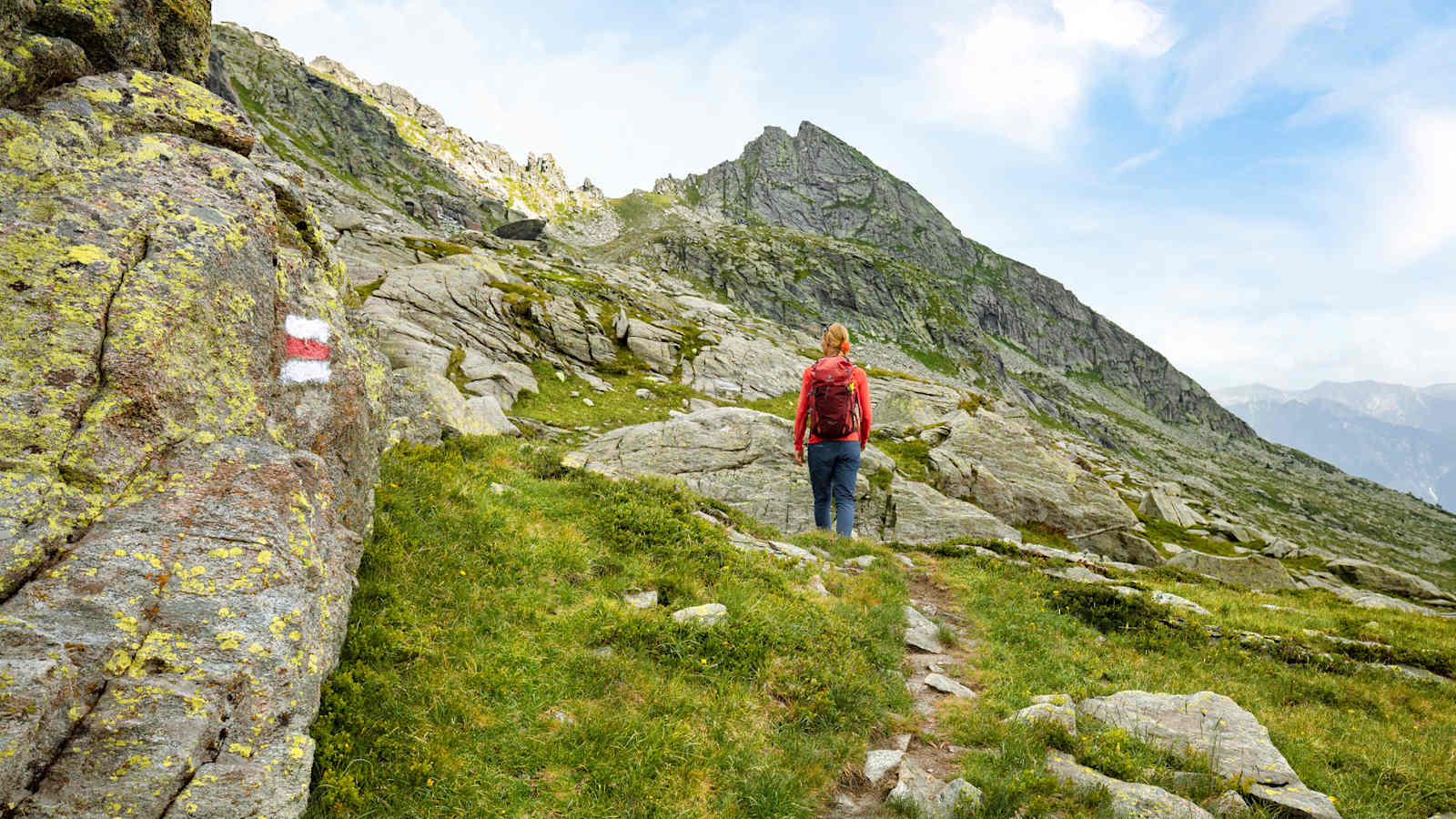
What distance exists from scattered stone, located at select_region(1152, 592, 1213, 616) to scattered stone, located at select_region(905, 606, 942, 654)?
19.2 ft

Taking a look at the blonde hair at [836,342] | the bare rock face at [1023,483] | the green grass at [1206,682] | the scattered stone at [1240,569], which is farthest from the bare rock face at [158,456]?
the scattered stone at [1240,569]

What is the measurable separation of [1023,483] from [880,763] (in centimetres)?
2505

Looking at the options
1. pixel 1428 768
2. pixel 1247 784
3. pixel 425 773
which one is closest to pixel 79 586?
pixel 425 773

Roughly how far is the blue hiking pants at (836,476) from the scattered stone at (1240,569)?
17292 millimetres

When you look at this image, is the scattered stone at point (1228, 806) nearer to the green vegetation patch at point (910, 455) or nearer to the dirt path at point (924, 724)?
the dirt path at point (924, 724)

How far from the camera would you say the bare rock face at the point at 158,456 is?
402 cm

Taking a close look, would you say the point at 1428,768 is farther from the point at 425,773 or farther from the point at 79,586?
the point at 79,586

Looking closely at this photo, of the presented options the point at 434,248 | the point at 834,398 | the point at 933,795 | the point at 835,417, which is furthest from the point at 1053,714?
the point at 434,248

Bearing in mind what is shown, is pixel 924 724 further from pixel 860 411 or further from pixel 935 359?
pixel 935 359

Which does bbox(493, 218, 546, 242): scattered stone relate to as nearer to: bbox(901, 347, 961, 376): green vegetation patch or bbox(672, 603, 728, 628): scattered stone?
bbox(901, 347, 961, 376): green vegetation patch

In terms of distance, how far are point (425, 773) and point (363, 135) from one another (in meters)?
206

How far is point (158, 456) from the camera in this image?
539cm

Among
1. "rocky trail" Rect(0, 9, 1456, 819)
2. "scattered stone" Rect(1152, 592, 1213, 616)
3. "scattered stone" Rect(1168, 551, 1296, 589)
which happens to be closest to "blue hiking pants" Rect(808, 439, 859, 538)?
"rocky trail" Rect(0, 9, 1456, 819)

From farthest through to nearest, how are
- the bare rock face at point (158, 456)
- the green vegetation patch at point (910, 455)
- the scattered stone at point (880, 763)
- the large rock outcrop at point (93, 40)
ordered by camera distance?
the green vegetation patch at point (910, 455), the scattered stone at point (880, 763), the large rock outcrop at point (93, 40), the bare rock face at point (158, 456)
